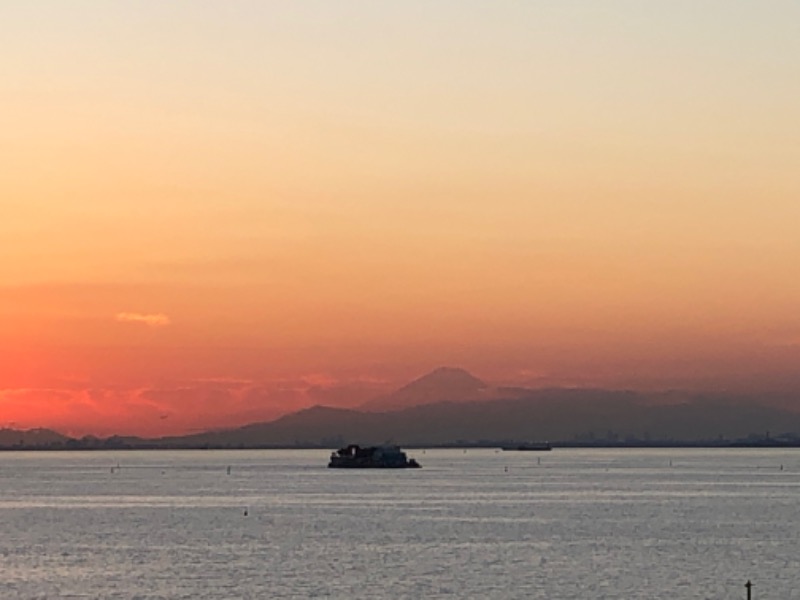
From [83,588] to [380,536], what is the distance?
4889 centimetres

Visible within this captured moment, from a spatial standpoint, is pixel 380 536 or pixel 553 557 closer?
pixel 553 557

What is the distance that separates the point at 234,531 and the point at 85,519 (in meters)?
30.6

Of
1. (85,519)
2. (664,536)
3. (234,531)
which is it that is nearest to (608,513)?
(664,536)

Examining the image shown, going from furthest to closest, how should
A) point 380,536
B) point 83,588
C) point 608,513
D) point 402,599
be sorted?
point 608,513 → point 380,536 → point 83,588 → point 402,599

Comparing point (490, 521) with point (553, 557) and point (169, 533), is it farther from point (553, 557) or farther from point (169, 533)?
point (553, 557)

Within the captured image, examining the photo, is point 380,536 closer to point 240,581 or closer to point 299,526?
point 299,526

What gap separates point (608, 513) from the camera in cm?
18750

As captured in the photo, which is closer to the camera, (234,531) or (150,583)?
(150,583)

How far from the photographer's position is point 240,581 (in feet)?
349

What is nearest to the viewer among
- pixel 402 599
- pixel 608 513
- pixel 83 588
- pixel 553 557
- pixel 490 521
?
pixel 402 599

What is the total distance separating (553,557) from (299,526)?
47502mm

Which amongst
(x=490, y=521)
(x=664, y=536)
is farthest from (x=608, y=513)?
(x=664, y=536)

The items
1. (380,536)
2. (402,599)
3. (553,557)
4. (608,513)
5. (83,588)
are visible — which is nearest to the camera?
(402,599)

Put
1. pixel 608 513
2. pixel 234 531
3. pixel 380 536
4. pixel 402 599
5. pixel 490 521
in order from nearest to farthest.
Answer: pixel 402 599 < pixel 380 536 < pixel 234 531 < pixel 490 521 < pixel 608 513
